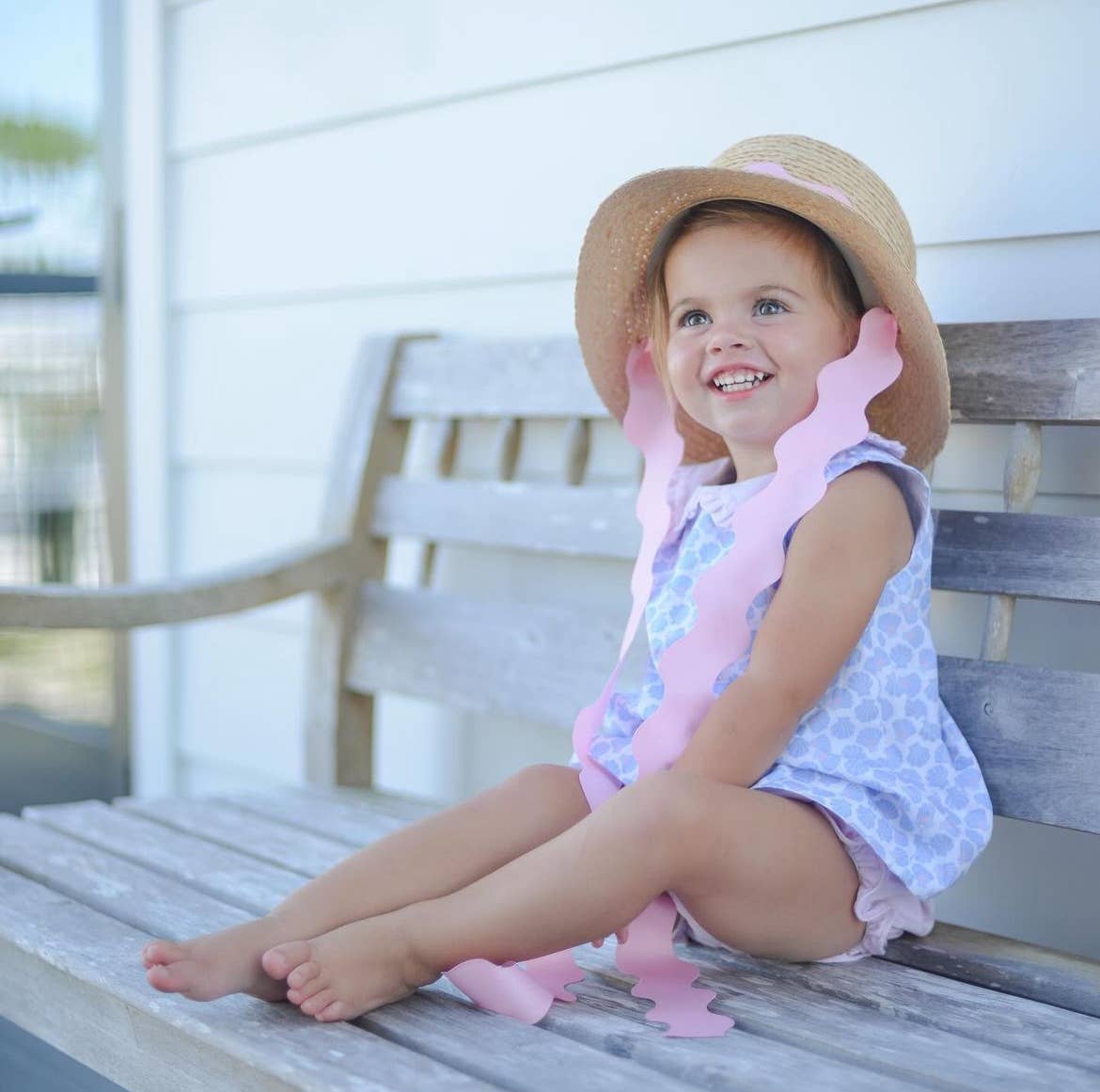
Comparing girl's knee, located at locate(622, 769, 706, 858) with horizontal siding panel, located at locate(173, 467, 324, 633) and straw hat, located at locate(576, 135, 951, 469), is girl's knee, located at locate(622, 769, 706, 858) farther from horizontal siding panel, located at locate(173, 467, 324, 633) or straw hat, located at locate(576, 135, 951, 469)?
horizontal siding panel, located at locate(173, 467, 324, 633)

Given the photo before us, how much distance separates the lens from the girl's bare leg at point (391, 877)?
3.56ft

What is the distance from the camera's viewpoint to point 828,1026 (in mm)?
1100

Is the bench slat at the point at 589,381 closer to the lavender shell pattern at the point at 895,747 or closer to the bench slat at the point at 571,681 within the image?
the lavender shell pattern at the point at 895,747

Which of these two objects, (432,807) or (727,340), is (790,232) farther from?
(432,807)

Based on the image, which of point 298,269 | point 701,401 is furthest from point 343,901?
point 298,269

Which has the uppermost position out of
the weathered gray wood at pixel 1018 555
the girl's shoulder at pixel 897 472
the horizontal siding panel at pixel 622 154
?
the horizontal siding panel at pixel 622 154

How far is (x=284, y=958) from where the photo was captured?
3.56 ft

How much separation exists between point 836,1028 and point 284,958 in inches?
16.5

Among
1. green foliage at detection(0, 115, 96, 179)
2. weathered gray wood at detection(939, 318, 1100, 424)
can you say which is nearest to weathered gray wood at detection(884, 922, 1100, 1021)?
weathered gray wood at detection(939, 318, 1100, 424)

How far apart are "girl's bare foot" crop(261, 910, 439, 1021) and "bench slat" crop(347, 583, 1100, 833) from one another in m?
0.57

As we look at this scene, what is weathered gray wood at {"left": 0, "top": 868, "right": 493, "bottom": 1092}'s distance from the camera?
981 millimetres

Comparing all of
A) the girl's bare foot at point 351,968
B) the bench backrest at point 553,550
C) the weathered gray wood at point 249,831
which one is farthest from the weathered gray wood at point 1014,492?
the weathered gray wood at point 249,831

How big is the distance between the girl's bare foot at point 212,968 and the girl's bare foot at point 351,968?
15 mm

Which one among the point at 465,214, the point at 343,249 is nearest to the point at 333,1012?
the point at 465,214
